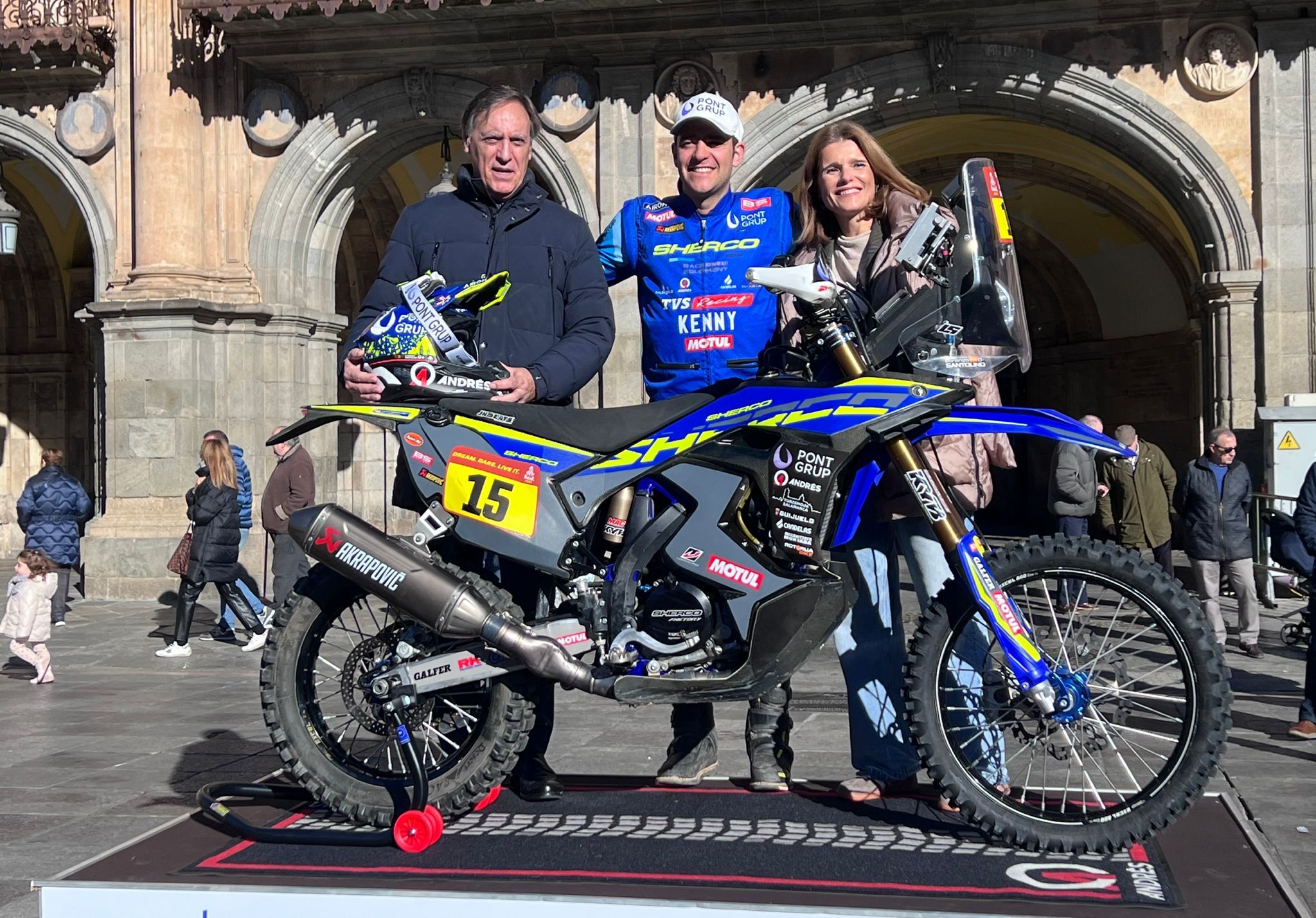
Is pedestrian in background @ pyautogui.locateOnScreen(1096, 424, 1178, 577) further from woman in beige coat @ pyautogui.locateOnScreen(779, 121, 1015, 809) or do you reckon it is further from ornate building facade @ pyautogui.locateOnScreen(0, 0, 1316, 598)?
woman in beige coat @ pyautogui.locateOnScreen(779, 121, 1015, 809)

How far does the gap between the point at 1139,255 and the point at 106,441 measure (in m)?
14.0

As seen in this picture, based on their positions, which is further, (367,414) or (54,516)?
(54,516)

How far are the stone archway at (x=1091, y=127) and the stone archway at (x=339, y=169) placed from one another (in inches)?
73.7

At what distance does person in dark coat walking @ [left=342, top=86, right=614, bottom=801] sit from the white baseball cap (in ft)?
1.40

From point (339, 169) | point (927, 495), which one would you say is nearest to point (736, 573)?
point (927, 495)

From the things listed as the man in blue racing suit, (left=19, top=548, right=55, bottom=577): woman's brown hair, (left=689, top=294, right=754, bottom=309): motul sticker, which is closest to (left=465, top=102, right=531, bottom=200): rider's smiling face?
the man in blue racing suit

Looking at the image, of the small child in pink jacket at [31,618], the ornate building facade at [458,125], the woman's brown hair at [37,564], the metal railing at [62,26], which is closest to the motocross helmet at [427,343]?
the small child in pink jacket at [31,618]

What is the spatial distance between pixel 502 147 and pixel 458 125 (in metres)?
10.4

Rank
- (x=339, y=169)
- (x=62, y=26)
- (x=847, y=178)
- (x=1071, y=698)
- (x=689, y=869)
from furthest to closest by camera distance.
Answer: (x=339, y=169) → (x=62, y=26) → (x=847, y=178) → (x=1071, y=698) → (x=689, y=869)

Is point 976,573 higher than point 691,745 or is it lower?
higher

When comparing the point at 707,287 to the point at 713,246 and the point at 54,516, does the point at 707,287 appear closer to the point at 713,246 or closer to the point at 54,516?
the point at 713,246

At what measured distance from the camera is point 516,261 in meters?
4.11

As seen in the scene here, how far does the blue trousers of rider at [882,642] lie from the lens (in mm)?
3932

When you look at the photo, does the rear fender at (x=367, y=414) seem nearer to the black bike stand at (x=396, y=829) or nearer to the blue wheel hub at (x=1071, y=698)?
the black bike stand at (x=396, y=829)
